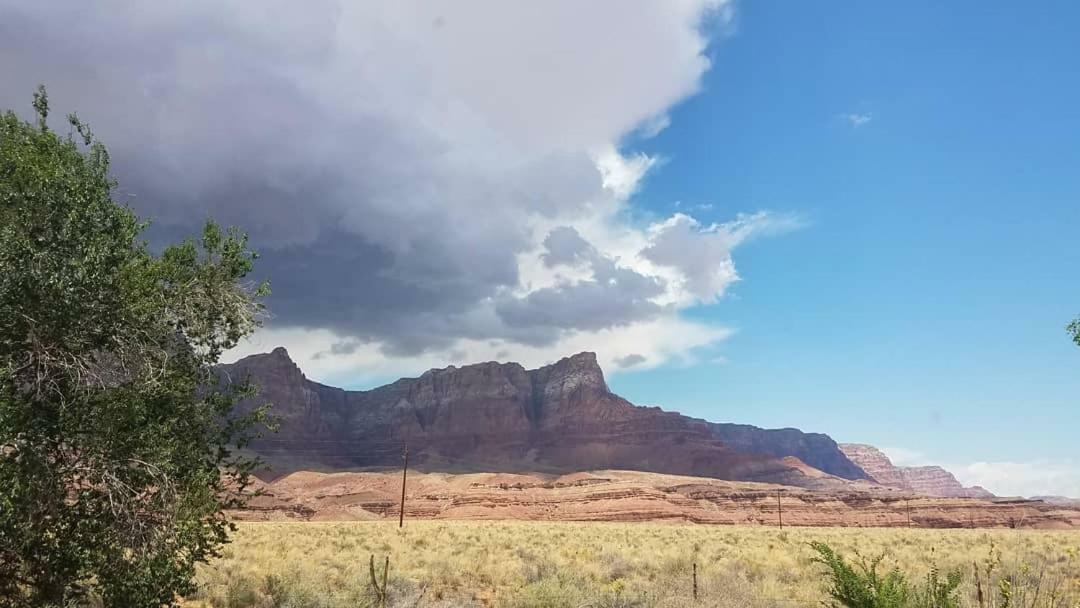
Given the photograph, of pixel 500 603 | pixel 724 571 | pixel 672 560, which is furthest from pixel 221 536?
pixel 672 560

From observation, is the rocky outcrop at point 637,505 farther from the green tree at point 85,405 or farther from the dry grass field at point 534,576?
the green tree at point 85,405

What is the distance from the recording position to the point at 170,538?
1018 centimetres

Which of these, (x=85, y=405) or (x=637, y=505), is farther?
(x=637, y=505)

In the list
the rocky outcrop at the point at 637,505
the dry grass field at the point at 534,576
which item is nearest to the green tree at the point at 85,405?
the dry grass field at the point at 534,576

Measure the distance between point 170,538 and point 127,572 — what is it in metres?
0.70

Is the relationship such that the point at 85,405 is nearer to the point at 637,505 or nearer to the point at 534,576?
the point at 534,576

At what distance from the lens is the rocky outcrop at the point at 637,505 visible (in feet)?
304

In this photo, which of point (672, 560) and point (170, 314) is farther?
point (672, 560)

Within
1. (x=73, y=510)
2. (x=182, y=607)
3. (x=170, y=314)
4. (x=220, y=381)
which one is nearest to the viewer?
(x=73, y=510)

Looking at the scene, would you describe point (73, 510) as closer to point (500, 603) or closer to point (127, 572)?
point (127, 572)

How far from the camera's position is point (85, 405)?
31.0 feet

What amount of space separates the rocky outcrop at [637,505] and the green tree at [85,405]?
265 feet

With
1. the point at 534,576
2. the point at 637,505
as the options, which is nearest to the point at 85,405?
the point at 534,576

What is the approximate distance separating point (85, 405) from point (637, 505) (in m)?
93.2
